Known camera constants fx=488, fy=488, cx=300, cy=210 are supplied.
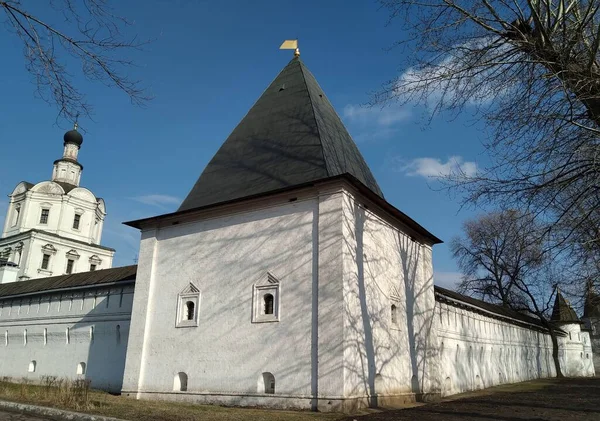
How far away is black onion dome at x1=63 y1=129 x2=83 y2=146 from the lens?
37562mm

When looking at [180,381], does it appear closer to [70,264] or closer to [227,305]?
[227,305]

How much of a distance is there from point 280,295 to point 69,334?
1241 cm

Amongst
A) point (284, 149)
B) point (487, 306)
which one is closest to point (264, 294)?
point (284, 149)

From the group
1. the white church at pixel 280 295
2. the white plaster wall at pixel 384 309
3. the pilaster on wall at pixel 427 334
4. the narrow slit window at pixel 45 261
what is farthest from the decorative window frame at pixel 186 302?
the narrow slit window at pixel 45 261

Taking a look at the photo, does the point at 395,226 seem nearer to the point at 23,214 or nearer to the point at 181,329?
the point at 181,329

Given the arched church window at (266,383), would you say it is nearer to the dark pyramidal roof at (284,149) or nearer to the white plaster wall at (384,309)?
the white plaster wall at (384,309)

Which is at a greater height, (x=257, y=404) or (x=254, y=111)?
(x=254, y=111)

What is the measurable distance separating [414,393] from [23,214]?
3321cm

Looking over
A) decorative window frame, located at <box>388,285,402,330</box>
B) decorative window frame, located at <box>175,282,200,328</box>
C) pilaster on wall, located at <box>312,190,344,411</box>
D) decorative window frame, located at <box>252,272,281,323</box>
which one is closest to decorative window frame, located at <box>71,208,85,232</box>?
decorative window frame, located at <box>175,282,200,328</box>

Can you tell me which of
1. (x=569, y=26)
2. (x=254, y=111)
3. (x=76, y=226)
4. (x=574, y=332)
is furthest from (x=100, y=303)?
(x=574, y=332)

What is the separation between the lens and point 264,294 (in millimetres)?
12258

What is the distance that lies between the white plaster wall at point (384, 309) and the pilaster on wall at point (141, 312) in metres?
6.37

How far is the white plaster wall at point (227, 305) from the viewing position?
11539 mm

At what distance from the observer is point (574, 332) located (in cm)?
3966
